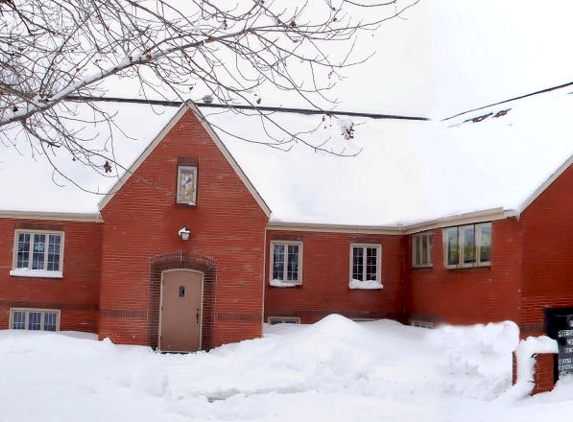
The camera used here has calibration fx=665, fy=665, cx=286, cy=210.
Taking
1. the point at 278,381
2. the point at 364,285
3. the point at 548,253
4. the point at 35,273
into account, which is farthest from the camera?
the point at 364,285

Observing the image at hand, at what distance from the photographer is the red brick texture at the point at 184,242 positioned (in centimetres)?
2045

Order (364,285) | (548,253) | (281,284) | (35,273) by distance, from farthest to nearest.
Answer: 1. (364,285)
2. (281,284)
3. (35,273)
4. (548,253)

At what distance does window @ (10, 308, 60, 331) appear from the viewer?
22266mm

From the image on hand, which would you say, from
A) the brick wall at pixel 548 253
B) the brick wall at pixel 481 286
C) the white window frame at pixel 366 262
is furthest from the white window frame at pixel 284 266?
Answer: the brick wall at pixel 548 253

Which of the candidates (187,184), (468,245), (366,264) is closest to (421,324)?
(366,264)

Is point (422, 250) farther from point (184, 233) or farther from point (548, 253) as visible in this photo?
point (184, 233)

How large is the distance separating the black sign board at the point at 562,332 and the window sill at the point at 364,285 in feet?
25.9

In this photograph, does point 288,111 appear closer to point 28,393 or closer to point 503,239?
point 503,239

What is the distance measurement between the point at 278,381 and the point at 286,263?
9.21 metres

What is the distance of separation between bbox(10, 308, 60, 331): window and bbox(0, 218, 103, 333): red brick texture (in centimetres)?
18

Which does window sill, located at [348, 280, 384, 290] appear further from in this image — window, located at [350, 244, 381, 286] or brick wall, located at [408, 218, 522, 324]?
brick wall, located at [408, 218, 522, 324]

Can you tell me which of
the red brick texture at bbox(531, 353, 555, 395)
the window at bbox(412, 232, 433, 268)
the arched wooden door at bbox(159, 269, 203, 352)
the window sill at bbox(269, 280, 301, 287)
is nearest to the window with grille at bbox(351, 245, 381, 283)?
the window at bbox(412, 232, 433, 268)

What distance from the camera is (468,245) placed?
19109mm

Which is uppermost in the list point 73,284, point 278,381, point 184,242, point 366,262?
point 184,242
